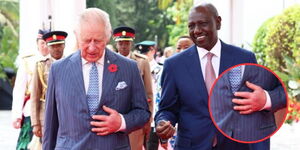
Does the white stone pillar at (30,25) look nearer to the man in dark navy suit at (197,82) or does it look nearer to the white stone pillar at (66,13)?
the white stone pillar at (66,13)

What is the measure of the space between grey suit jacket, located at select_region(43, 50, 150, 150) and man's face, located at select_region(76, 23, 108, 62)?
0.48 feet

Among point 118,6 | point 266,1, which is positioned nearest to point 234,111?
point 266,1

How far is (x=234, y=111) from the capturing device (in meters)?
4.70

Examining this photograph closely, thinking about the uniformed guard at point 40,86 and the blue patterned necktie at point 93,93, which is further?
the uniformed guard at point 40,86

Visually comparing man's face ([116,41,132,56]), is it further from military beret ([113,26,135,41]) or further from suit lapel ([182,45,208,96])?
suit lapel ([182,45,208,96])

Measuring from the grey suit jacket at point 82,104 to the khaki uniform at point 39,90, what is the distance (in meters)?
3.27

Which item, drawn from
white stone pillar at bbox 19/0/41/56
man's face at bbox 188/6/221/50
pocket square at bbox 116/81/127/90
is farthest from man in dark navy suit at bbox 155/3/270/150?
white stone pillar at bbox 19/0/41/56

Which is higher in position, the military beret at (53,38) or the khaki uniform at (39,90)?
the military beret at (53,38)

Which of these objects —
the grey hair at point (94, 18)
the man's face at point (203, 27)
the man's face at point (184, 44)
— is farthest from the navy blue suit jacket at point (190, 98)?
the man's face at point (184, 44)

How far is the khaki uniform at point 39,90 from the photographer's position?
848cm

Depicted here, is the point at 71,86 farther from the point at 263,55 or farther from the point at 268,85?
the point at 263,55

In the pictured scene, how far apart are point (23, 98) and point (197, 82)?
182 inches

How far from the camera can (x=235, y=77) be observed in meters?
4.71

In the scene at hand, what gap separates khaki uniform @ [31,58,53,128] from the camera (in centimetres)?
848
